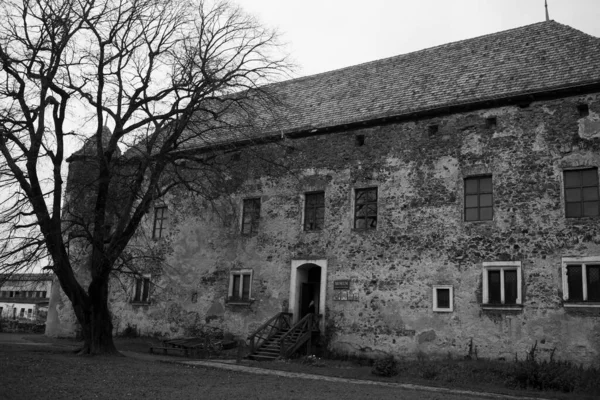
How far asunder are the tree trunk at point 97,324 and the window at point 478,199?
1083 centimetres

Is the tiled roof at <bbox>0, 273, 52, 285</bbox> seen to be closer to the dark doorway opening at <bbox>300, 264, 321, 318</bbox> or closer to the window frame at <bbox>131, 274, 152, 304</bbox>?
the window frame at <bbox>131, 274, 152, 304</bbox>

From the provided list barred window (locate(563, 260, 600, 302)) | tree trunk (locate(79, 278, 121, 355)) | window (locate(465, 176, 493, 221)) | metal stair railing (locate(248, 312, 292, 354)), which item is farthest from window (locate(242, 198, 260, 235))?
barred window (locate(563, 260, 600, 302))

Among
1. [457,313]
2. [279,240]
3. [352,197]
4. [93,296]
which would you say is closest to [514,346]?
[457,313]

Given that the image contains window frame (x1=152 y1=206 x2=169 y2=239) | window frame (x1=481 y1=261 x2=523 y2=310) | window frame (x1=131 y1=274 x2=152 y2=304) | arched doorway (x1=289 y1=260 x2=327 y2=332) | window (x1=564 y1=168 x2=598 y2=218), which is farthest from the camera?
window frame (x1=152 y1=206 x2=169 y2=239)

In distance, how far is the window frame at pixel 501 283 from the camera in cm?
1570

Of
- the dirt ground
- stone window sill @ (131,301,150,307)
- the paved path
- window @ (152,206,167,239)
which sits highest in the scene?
window @ (152,206,167,239)

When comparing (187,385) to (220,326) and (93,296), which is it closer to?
(93,296)

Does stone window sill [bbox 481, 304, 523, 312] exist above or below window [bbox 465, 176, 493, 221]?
below

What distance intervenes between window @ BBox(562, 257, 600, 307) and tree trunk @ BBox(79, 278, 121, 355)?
12639mm

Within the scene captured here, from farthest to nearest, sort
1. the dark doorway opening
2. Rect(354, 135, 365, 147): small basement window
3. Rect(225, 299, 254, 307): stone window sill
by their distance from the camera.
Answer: Rect(225, 299, 254, 307): stone window sill
the dark doorway opening
Rect(354, 135, 365, 147): small basement window

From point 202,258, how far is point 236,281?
6.33 ft

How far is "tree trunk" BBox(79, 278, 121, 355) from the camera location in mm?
16500

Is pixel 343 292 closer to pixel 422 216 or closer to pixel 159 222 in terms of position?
pixel 422 216

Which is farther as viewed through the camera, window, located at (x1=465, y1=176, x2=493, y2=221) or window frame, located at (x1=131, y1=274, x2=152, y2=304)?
window frame, located at (x1=131, y1=274, x2=152, y2=304)
